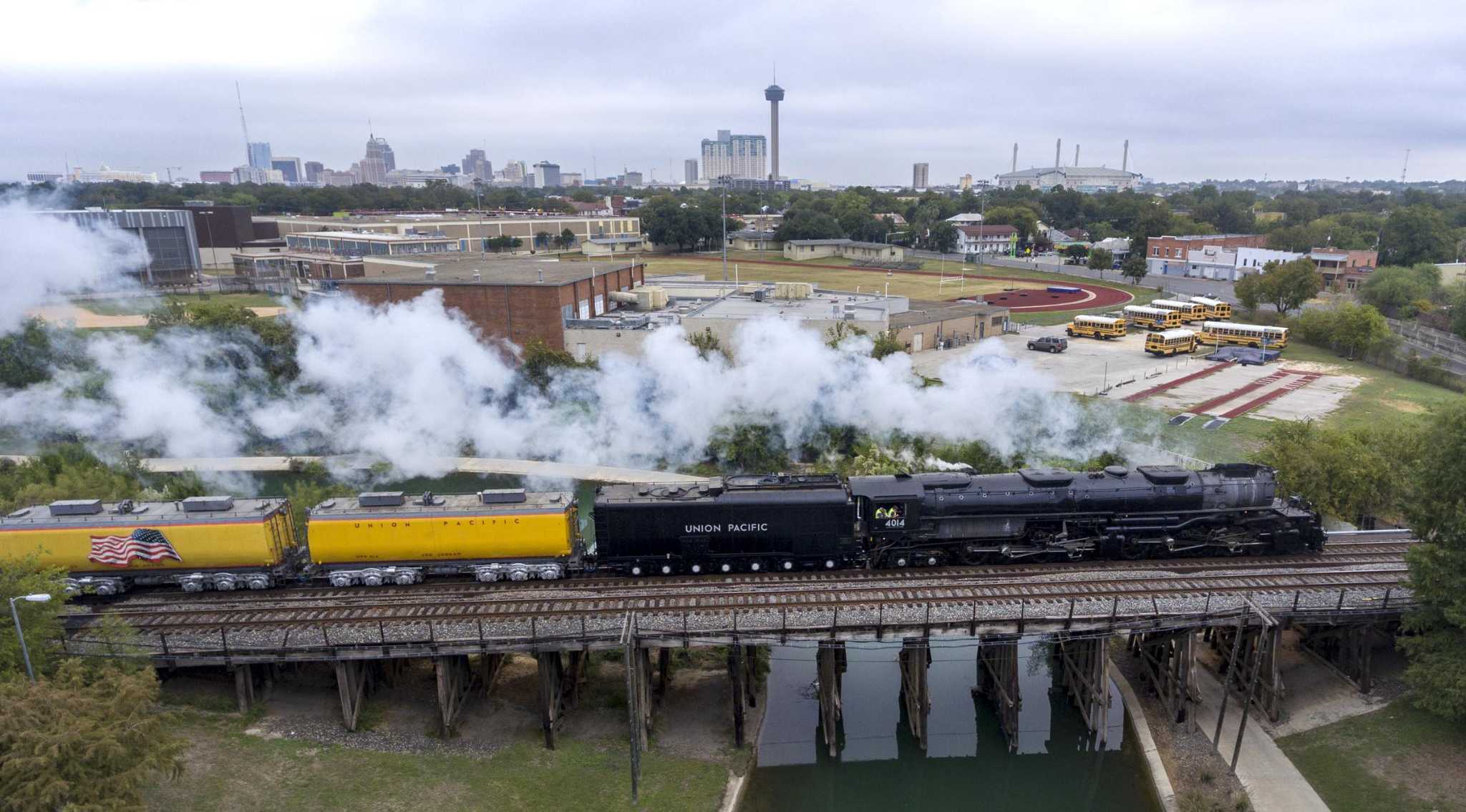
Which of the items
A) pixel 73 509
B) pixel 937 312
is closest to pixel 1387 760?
pixel 73 509

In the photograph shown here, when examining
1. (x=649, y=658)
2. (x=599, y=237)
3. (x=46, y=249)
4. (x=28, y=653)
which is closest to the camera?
(x=28, y=653)

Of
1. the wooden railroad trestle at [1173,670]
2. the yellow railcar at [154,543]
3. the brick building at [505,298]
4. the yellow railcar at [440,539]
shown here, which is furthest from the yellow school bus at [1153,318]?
the yellow railcar at [154,543]

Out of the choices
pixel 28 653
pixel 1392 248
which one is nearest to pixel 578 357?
pixel 28 653

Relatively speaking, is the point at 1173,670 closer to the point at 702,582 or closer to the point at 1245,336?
the point at 702,582

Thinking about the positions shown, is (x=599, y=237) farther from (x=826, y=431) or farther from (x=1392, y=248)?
(x=1392, y=248)

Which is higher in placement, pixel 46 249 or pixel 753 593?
pixel 46 249

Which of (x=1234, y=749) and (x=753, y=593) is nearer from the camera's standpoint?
(x=1234, y=749)
